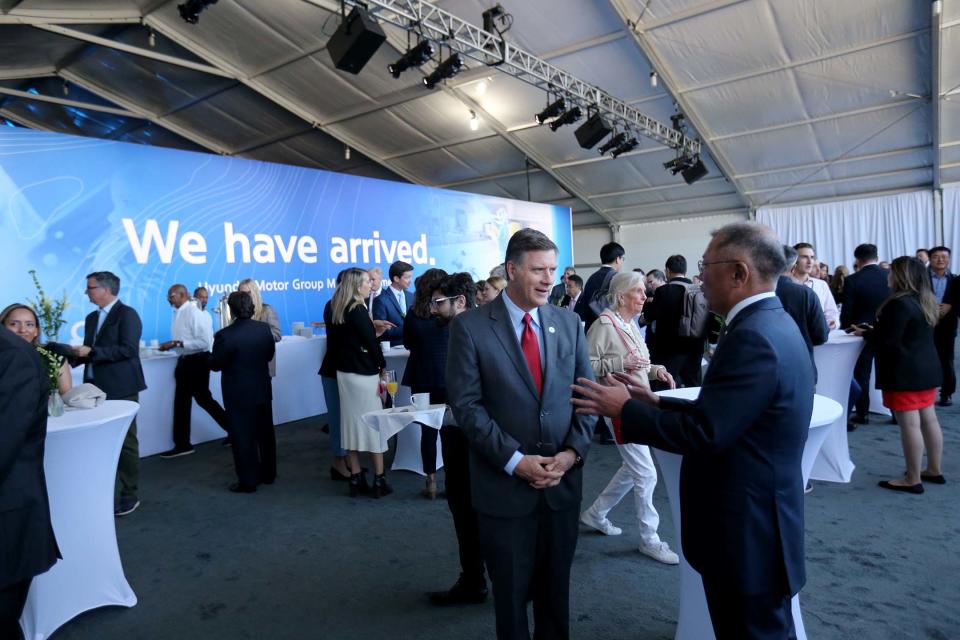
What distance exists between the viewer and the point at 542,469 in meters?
1.64

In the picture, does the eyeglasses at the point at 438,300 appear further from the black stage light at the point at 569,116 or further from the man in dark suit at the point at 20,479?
the black stage light at the point at 569,116

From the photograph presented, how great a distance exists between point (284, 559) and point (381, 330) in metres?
2.21

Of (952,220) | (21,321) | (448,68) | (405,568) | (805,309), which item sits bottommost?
(405,568)

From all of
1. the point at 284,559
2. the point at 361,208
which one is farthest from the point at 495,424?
the point at 361,208

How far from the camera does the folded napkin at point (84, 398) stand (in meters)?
2.64

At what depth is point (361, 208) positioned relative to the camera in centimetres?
844

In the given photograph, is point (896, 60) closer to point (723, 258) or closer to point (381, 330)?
point (381, 330)

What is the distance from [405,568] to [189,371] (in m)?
3.28

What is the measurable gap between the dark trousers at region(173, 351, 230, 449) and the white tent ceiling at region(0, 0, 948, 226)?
3967mm

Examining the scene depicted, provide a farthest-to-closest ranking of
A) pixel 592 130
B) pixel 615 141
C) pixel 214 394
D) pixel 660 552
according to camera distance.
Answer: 1. pixel 615 141
2. pixel 592 130
3. pixel 214 394
4. pixel 660 552

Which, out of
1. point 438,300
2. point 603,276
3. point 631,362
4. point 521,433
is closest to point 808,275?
point 603,276

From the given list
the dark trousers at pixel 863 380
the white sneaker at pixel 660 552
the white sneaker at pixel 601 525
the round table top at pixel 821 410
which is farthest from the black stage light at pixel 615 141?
the white sneaker at pixel 660 552

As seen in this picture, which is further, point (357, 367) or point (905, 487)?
point (357, 367)

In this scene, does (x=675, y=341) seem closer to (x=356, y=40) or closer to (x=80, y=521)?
(x=80, y=521)
